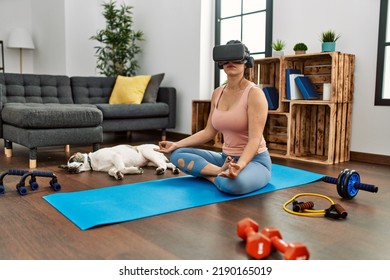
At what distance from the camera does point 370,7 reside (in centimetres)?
344

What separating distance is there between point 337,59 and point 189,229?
7.62 ft

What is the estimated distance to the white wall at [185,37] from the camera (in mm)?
3520

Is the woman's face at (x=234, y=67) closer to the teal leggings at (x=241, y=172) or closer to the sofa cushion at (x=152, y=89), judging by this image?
the teal leggings at (x=241, y=172)

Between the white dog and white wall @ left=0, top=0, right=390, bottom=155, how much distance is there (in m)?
1.86

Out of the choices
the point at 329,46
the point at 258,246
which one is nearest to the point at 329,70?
the point at 329,46

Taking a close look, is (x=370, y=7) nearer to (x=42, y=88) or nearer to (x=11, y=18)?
(x=42, y=88)

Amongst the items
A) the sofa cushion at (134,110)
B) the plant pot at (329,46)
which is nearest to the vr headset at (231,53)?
the plant pot at (329,46)

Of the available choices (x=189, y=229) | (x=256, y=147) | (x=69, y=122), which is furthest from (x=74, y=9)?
(x=189, y=229)

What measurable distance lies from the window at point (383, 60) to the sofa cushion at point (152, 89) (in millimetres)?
2660

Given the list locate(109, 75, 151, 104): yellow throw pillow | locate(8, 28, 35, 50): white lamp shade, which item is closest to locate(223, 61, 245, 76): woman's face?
locate(109, 75, 151, 104): yellow throw pillow

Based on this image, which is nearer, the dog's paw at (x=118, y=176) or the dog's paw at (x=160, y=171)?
the dog's paw at (x=118, y=176)

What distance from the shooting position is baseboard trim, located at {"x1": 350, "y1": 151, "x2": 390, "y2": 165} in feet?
11.3

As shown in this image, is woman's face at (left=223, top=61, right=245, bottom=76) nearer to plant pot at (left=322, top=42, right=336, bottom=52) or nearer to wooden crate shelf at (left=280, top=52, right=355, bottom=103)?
wooden crate shelf at (left=280, top=52, right=355, bottom=103)

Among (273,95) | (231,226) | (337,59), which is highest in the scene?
(337,59)
